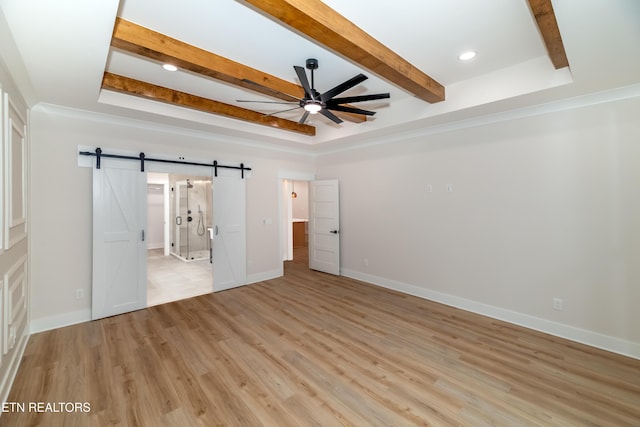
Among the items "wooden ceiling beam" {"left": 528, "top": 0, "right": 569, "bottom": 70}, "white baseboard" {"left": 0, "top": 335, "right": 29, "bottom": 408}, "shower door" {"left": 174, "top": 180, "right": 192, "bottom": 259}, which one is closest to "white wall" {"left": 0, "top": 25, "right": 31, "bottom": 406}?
"white baseboard" {"left": 0, "top": 335, "right": 29, "bottom": 408}

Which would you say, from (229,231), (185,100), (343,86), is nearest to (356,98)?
(343,86)

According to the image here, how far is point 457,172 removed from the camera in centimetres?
405

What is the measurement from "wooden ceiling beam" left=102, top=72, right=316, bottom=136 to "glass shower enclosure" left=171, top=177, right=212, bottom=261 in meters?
3.97

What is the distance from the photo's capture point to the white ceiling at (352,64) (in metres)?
1.85

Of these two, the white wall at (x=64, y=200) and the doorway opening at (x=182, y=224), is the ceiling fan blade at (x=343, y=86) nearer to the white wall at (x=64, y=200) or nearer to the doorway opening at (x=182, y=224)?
the white wall at (x=64, y=200)

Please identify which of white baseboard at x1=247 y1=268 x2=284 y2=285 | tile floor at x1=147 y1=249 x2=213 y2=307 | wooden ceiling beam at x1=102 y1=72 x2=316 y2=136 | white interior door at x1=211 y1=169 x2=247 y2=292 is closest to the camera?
wooden ceiling beam at x1=102 y1=72 x2=316 y2=136

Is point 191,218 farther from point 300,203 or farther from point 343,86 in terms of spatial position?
point 343,86

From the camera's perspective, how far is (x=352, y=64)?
9.50ft

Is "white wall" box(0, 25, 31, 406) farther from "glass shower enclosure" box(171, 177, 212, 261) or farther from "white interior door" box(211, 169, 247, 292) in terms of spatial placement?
"glass shower enclosure" box(171, 177, 212, 261)

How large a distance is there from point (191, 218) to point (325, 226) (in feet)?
15.1

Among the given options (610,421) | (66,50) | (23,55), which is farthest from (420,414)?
(23,55)

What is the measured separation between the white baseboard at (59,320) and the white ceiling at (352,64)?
2.60 m

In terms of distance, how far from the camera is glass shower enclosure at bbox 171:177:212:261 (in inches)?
311

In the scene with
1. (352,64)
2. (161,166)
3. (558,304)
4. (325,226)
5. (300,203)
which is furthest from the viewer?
(300,203)
